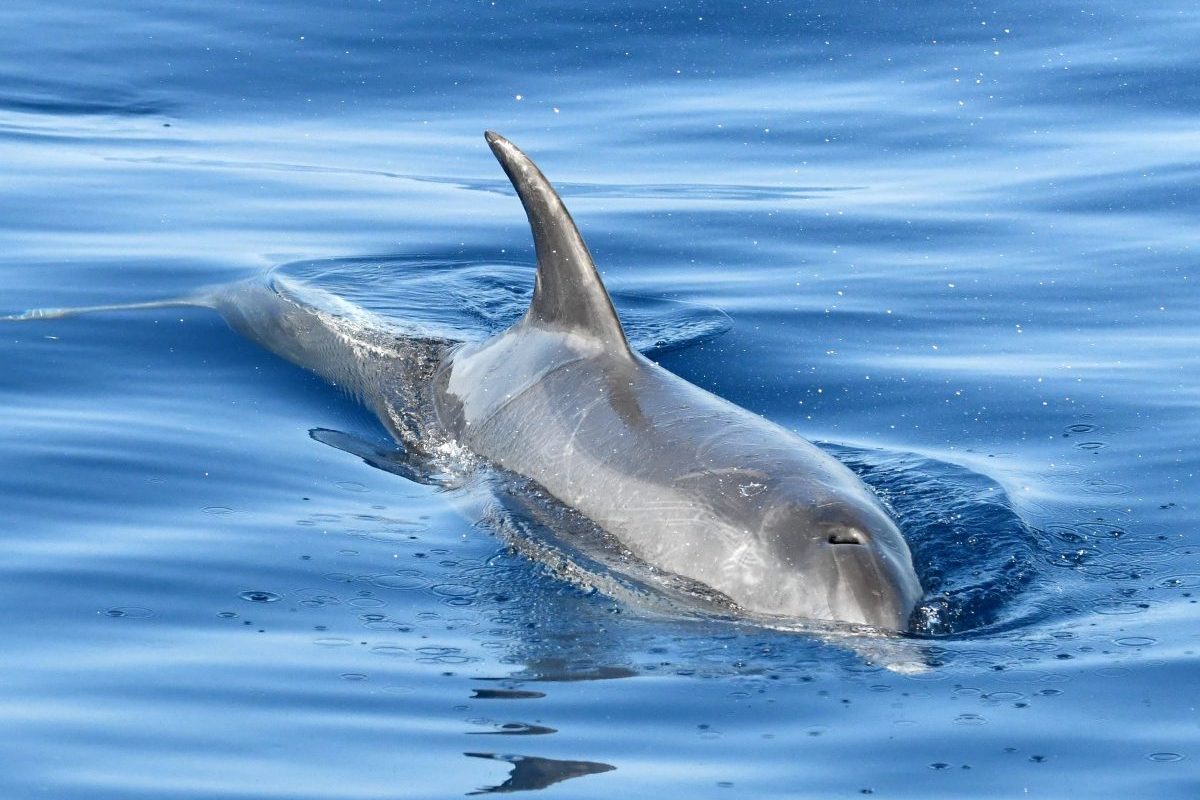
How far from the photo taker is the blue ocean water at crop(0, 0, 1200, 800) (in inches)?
277

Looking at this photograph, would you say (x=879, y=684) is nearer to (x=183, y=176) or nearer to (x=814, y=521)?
(x=814, y=521)

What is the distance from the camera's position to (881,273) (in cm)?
1535

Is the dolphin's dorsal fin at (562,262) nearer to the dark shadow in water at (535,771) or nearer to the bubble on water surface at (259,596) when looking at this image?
the bubble on water surface at (259,596)

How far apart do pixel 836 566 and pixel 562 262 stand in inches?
118

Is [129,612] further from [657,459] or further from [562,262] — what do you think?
[562,262]

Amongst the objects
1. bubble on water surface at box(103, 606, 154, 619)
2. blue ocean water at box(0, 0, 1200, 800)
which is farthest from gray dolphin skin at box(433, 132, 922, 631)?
bubble on water surface at box(103, 606, 154, 619)

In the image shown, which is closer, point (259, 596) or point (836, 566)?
point (836, 566)

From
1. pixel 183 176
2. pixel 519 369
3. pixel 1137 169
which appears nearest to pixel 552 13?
pixel 183 176

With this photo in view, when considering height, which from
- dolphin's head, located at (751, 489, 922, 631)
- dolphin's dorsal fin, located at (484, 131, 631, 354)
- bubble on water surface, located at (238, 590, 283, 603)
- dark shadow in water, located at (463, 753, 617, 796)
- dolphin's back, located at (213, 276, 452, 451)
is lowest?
dark shadow in water, located at (463, 753, 617, 796)

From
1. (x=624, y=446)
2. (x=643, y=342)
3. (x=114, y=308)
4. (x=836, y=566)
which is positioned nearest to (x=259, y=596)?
(x=624, y=446)

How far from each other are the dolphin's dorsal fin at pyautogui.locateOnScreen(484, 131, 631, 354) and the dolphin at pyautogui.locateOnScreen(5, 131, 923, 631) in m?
0.01

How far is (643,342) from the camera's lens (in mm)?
→ 13156

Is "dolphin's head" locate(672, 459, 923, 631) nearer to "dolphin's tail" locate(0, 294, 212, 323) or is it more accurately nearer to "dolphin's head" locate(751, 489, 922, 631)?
"dolphin's head" locate(751, 489, 922, 631)

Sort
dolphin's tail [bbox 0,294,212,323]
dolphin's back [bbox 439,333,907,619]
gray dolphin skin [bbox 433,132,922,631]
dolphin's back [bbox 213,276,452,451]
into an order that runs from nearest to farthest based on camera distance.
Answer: gray dolphin skin [bbox 433,132,922,631], dolphin's back [bbox 439,333,907,619], dolphin's back [bbox 213,276,452,451], dolphin's tail [bbox 0,294,212,323]
